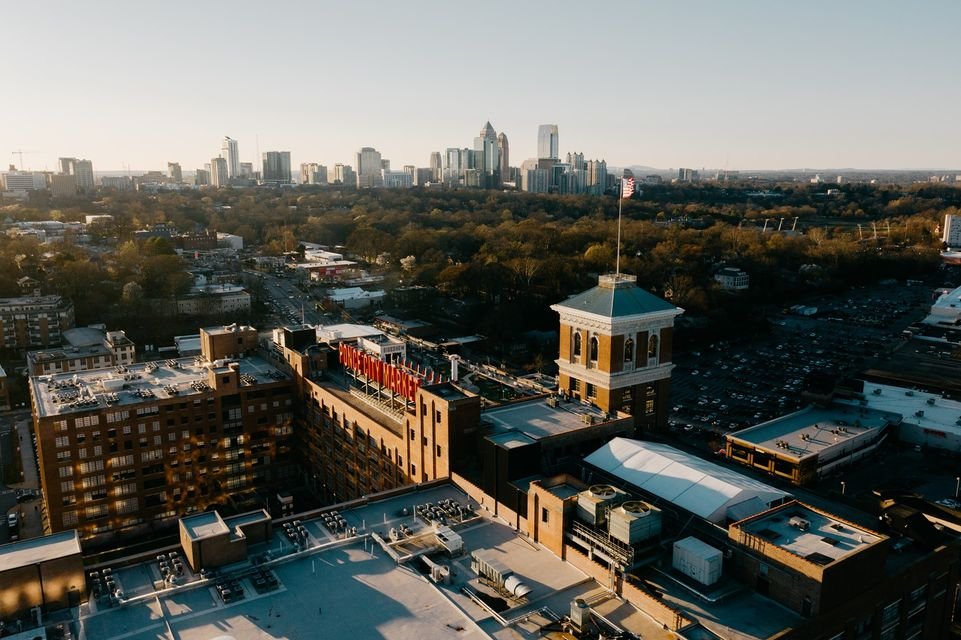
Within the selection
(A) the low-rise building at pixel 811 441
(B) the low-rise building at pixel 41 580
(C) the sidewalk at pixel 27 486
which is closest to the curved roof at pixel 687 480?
(B) the low-rise building at pixel 41 580

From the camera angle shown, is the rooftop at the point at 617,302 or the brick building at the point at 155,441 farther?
the brick building at the point at 155,441

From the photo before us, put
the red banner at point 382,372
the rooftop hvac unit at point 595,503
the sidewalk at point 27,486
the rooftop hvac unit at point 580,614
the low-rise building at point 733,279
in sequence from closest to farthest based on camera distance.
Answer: the rooftop hvac unit at point 580,614, the rooftop hvac unit at point 595,503, the red banner at point 382,372, the sidewalk at point 27,486, the low-rise building at point 733,279

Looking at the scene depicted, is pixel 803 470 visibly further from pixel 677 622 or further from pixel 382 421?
pixel 677 622

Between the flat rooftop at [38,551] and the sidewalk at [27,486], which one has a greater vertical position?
the flat rooftop at [38,551]

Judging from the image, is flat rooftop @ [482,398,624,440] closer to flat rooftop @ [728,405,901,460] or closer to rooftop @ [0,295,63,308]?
flat rooftop @ [728,405,901,460]

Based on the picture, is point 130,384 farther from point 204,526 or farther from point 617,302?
point 617,302

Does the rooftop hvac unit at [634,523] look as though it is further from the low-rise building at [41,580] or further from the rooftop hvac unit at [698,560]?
the low-rise building at [41,580]

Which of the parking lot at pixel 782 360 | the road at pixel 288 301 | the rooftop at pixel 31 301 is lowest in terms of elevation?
the parking lot at pixel 782 360
